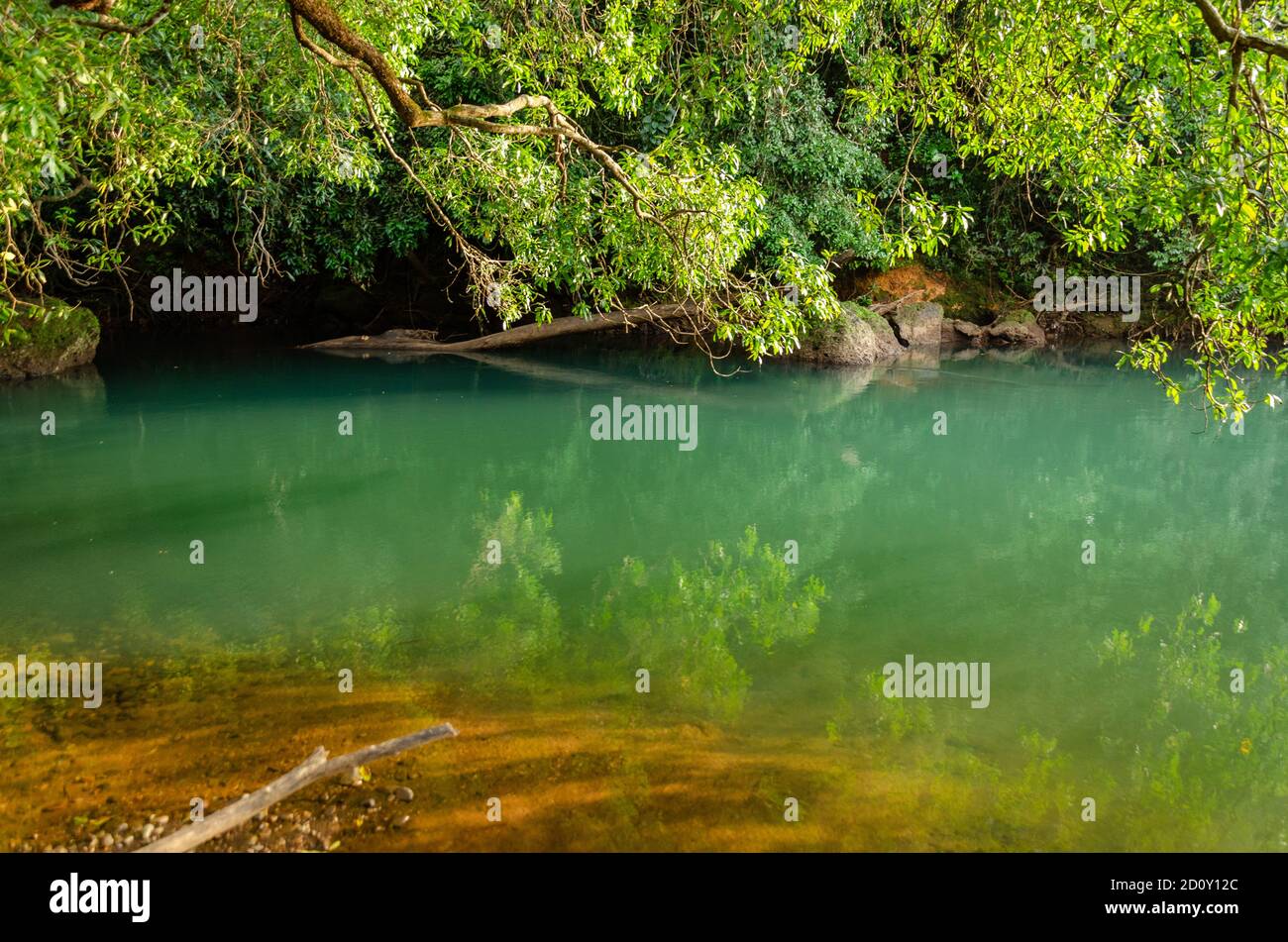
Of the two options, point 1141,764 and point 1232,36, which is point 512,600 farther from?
point 1232,36

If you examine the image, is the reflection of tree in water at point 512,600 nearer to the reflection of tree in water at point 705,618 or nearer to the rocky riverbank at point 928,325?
the reflection of tree in water at point 705,618

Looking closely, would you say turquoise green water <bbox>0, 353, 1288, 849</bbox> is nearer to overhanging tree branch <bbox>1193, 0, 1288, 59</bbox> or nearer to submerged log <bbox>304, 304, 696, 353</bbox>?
overhanging tree branch <bbox>1193, 0, 1288, 59</bbox>

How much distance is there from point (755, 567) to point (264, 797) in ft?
17.9

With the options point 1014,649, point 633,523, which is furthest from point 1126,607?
point 633,523

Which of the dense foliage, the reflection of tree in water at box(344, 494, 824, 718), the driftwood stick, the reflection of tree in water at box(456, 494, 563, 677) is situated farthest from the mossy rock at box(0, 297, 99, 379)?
the driftwood stick

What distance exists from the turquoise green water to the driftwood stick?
1.70 m

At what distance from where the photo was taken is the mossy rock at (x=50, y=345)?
700 inches

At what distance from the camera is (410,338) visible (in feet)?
75.2

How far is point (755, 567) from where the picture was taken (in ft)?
29.4

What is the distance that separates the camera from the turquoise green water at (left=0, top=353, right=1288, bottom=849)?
18.9 feet

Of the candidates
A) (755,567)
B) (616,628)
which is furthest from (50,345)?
(616,628)
